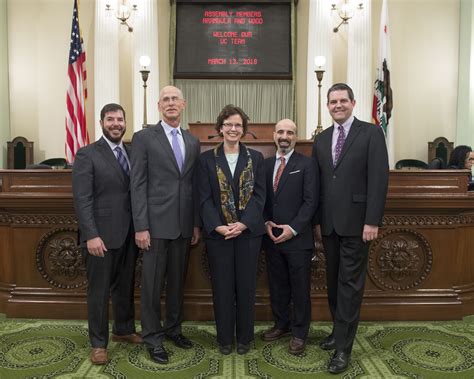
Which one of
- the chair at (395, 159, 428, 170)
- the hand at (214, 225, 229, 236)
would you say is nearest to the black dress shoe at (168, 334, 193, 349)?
the hand at (214, 225, 229, 236)

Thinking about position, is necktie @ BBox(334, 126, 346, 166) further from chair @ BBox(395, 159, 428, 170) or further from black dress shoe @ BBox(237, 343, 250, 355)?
chair @ BBox(395, 159, 428, 170)

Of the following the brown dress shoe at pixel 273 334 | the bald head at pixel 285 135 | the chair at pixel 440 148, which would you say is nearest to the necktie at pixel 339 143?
the bald head at pixel 285 135

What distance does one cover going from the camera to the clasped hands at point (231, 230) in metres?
2.77

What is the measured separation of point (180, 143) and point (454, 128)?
27.8 ft

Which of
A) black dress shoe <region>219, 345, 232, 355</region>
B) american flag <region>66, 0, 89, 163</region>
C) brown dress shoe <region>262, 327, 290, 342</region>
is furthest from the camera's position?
american flag <region>66, 0, 89, 163</region>

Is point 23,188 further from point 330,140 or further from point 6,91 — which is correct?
point 6,91

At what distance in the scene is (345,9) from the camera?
29.4 feet

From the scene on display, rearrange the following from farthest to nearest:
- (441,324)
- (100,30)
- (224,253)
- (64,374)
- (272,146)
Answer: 1. (100,30)
2. (272,146)
3. (441,324)
4. (224,253)
5. (64,374)

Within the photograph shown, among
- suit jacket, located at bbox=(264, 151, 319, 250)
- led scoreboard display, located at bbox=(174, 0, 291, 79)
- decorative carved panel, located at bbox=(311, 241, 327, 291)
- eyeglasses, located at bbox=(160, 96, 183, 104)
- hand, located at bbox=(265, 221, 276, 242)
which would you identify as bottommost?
decorative carved panel, located at bbox=(311, 241, 327, 291)

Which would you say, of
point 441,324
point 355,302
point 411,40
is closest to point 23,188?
point 355,302

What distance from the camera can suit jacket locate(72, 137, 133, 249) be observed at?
2.69m

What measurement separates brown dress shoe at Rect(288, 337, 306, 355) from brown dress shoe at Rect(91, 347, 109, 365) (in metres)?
1.23

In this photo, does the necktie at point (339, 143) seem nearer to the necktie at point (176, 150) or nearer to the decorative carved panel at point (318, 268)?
the necktie at point (176, 150)

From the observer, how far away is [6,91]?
9.23 meters
